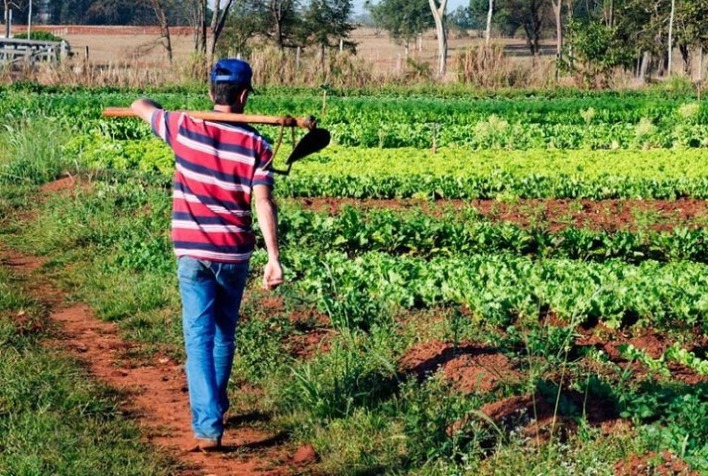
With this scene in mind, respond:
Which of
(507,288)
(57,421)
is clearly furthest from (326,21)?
(57,421)

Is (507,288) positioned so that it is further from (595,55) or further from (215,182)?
(595,55)

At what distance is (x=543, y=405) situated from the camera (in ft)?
21.7

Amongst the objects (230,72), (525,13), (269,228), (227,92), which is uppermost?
(525,13)

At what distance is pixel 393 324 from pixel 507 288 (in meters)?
1.19

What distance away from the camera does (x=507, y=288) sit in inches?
373

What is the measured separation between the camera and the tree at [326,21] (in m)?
62.5

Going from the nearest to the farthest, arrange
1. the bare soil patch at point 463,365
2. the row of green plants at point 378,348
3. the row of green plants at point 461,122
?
the row of green plants at point 378,348, the bare soil patch at point 463,365, the row of green plants at point 461,122

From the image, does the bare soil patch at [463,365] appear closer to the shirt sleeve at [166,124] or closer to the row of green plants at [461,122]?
the shirt sleeve at [166,124]

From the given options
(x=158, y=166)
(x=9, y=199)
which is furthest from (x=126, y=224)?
(x=158, y=166)

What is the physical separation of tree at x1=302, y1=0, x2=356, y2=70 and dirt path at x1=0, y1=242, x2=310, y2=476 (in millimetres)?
53161

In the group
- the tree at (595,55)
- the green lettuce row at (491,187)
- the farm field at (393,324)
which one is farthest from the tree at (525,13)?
the farm field at (393,324)

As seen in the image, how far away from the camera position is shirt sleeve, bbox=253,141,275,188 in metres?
6.25

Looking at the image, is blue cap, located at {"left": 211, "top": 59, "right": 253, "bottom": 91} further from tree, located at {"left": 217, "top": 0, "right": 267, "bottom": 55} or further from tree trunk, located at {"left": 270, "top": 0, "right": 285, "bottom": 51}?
tree, located at {"left": 217, "top": 0, "right": 267, "bottom": 55}

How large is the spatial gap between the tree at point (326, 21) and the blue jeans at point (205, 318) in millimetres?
55776
